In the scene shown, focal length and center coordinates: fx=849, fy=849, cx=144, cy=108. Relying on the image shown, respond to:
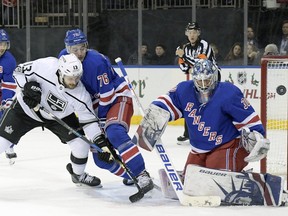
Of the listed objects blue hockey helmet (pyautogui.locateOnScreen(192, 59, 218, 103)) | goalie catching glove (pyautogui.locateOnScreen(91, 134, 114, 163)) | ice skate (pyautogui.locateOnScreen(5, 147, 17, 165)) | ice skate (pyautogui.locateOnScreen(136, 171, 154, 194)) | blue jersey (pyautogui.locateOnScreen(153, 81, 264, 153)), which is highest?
blue hockey helmet (pyautogui.locateOnScreen(192, 59, 218, 103))

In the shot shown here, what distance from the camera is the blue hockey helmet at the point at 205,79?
162 inches

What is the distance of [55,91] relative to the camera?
4.54 m

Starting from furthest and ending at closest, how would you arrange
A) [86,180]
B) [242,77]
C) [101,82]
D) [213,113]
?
[242,77]
[86,180]
[101,82]
[213,113]

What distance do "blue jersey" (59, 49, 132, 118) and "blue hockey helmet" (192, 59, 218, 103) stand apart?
56cm

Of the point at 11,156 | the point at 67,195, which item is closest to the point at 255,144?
the point at 67,195

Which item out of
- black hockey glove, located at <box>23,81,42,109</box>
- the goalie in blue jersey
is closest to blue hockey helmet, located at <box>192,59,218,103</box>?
the goalie in blue jersey

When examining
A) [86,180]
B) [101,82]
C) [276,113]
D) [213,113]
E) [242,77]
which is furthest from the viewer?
[242,77]

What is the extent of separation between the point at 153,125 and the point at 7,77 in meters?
2.21

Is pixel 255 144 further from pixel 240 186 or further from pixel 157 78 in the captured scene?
pixel 157 78

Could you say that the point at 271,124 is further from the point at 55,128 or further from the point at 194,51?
the point at 55,128

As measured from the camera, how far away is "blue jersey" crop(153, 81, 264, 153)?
414 cm

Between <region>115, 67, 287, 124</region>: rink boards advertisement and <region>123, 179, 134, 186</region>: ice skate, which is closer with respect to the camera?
<region>123, 179, 134, 186</region>: ice skate

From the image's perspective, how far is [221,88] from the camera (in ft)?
13.8

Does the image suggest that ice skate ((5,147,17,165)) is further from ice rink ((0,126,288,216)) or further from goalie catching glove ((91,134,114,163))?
goalie catching glove ((91,134,114,163))
